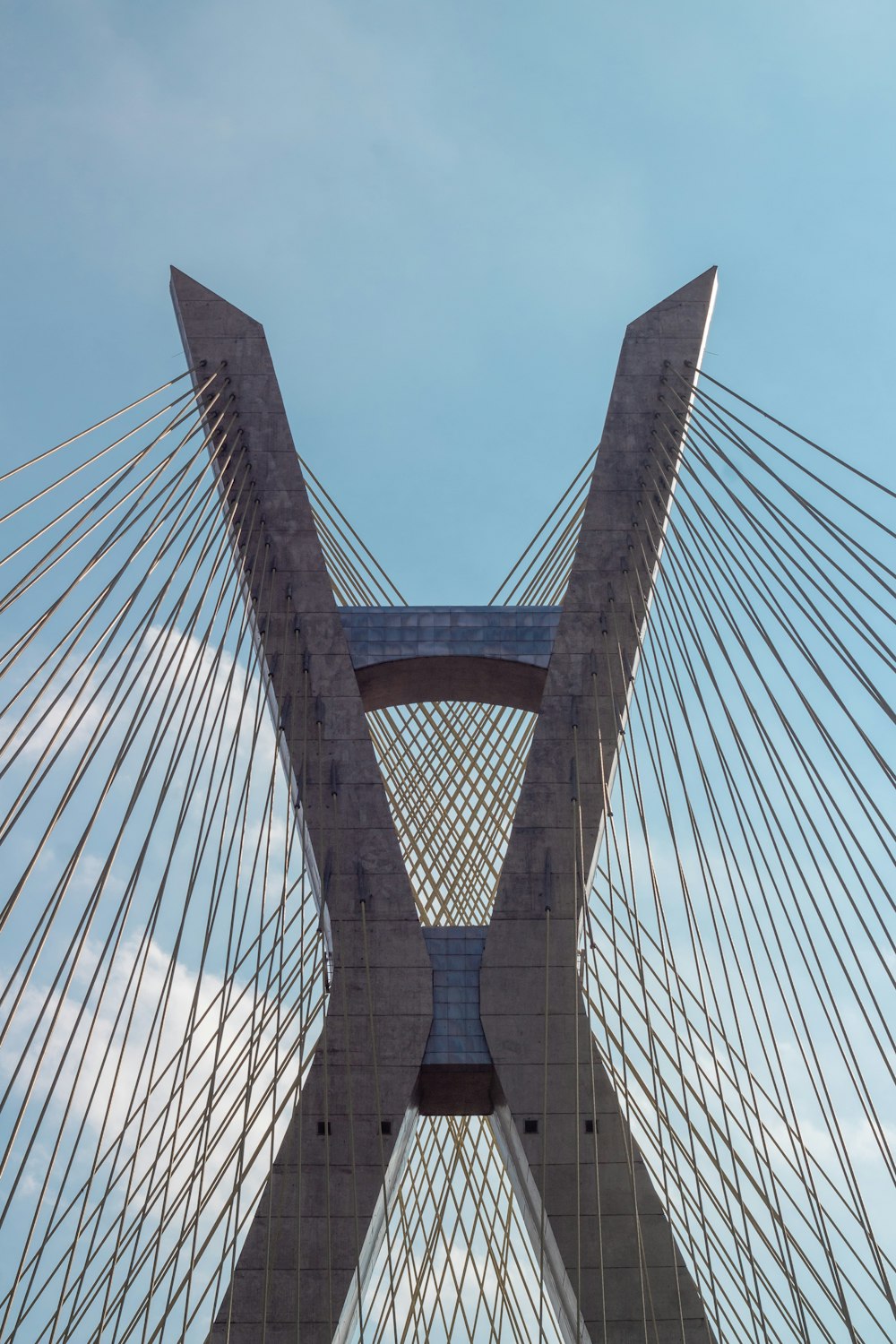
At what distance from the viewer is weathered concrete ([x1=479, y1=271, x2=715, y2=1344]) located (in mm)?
15305

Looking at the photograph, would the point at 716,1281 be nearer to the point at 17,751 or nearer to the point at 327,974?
the point at 327,974

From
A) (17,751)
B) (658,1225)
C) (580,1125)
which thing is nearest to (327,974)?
(580,1125)

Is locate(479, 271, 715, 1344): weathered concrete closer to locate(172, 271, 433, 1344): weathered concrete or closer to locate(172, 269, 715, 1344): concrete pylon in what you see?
locate(172, 269, 715, 1344): concrete pylon

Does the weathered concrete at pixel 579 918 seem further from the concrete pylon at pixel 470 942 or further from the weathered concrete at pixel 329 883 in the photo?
the weathered concrete at pixel 329 883

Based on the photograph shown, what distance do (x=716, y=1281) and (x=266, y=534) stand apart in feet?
34.5

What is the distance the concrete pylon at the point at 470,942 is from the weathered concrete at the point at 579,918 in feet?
0.08

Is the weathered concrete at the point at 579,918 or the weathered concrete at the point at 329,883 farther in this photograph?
the weathered concrete at the point at 579,918

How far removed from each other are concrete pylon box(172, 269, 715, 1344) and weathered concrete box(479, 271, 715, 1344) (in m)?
0.02

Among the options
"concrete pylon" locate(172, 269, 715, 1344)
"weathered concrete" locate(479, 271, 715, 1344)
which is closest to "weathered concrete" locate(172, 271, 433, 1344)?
"concrete pylon" locate(172, 269, 715, 1344)

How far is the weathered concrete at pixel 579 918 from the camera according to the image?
15305mm

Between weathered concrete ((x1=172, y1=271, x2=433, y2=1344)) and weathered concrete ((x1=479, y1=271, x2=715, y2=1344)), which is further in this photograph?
weathered concrete ((x1=479, y1=271, x2=715, y2=1344))

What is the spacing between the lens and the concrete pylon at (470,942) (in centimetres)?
1522

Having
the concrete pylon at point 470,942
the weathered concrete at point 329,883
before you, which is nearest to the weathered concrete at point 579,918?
the concrete pylon at point 470,942

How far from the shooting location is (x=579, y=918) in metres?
17.1
